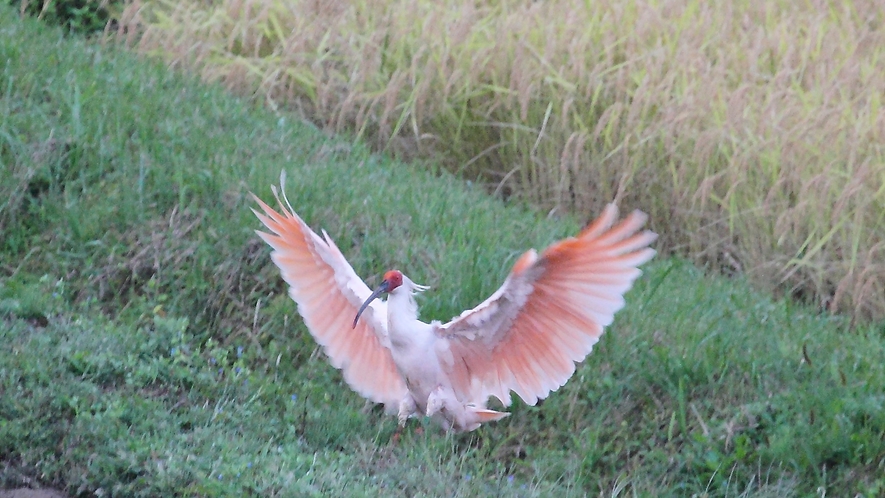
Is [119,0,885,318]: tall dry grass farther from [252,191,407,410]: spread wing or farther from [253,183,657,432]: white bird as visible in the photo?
[252,191,407,410]: spread wing

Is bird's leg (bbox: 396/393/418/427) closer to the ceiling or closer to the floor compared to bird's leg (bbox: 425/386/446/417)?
closer to the floor

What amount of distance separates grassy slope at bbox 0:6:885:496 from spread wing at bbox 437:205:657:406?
0.32m

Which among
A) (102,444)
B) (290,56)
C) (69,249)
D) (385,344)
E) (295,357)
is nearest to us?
(102,444)

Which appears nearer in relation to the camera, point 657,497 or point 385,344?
point 657,497

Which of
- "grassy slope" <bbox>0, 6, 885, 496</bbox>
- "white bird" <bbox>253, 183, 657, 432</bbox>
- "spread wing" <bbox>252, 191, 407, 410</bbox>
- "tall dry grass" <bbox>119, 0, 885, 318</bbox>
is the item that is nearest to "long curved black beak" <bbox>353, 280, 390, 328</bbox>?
"white bird" <bbox>253, 183, 657, 432</bbox>

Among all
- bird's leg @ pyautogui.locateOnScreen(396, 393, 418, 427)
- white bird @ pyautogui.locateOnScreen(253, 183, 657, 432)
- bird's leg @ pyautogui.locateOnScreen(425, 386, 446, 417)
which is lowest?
bird's leg @ pyautogui.locateOnScreen(396, 393, 418, 427)

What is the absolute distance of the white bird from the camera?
383 cm

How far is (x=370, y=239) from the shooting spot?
517cm

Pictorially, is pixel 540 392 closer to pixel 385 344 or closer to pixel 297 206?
pixel 385 344

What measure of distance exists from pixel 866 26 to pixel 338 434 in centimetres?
483

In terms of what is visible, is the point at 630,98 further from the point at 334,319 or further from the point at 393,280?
the point at 393,280

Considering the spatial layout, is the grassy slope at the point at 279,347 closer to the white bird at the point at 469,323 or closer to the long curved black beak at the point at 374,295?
the white bird at the point at 469,323

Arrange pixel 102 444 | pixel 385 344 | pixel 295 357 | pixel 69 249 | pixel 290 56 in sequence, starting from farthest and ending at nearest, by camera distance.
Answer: pixel 290 56 < pixel 69 249 < pixel 295 357 < pixel 385 344 < pixel 102 444

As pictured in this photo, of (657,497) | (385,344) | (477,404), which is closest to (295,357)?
(385,344)
